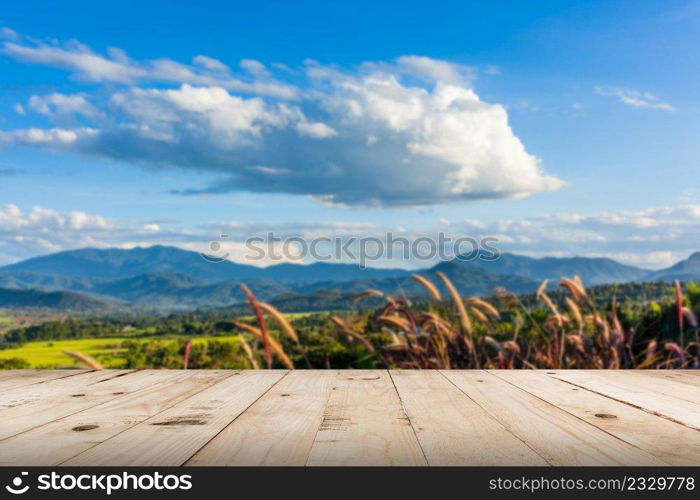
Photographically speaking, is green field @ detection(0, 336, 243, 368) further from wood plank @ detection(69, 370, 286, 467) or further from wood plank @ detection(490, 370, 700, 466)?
wood plank @ detection(490, 370, 700, 466)

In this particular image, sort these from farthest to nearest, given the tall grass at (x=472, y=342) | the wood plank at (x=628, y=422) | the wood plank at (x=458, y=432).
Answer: the tall grass at (x=472, y=342), the wood plank at (x=628, y=422), the wood plank at (x=458, y=432)

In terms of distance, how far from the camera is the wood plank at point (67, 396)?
6.36 feet

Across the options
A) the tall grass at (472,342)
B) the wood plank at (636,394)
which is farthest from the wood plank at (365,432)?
the tall grass at (472,342)

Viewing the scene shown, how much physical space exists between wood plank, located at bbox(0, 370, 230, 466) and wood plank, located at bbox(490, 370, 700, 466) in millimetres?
1355

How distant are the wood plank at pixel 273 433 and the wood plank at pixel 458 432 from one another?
0.30 m

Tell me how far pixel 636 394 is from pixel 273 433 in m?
1.54

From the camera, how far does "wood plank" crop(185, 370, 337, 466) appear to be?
1427mm

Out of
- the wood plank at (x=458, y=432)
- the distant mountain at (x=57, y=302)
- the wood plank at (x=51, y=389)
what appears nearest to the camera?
the wood plank at (x=458, y=432)

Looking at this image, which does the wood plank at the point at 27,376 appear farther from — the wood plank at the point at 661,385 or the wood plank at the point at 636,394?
the wood plank at the point at 661,385

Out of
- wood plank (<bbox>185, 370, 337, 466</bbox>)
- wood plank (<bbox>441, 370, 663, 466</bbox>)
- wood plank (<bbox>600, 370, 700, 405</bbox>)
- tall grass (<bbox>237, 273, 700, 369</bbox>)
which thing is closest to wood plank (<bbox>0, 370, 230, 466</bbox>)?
wood plank (<bbox>185, 370, 337, 466</bbox>)

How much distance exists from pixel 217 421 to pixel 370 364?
4160 millimetres

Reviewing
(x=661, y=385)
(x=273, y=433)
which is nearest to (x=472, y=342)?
(x=661, y=385)

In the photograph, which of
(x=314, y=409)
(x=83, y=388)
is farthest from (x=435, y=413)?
(x=83, y=388)
